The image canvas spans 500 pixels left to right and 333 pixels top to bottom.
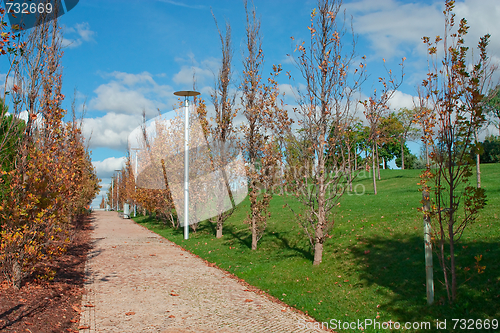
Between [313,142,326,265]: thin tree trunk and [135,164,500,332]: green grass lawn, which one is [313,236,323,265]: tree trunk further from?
[135,164,500,332]: green grass lawn

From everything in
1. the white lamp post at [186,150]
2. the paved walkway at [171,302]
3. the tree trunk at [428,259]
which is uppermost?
the white lamp post at [186,150]

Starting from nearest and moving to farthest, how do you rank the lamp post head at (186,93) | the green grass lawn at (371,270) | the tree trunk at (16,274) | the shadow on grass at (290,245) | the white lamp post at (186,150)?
the green grass lawn at (371,270)
the tree trunk at (16,274)
the shadow on grass at (290,245)
the lamp post head at (186,93)
the white lamp post at (186,150)

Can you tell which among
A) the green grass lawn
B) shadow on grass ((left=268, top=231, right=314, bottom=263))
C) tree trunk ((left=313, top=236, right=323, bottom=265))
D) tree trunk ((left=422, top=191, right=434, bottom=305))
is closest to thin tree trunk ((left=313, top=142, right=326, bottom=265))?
tree trunk ((left=313, top=236, right=323, bottom=265))

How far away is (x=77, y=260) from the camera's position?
10297 mm

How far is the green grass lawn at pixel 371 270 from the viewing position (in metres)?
5.38

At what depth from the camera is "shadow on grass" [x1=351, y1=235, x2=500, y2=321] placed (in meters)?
5.11

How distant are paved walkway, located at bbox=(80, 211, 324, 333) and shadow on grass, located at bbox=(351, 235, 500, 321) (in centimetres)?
171

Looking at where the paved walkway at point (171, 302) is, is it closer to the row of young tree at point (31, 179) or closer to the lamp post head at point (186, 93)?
the row of young tree at point (31, 179)

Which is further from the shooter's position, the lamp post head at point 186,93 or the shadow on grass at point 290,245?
the lamp post head at point 186,93

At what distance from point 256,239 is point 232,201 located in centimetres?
329

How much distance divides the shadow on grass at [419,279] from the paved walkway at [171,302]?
171 centimetres

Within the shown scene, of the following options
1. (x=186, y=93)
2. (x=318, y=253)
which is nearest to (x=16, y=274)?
(x=318, y=253)

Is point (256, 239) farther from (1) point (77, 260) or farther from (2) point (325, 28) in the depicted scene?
(2) point (325, 28)

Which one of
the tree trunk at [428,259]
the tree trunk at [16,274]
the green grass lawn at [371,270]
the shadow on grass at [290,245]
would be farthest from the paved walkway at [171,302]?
the shadow on grass at [290,245]
